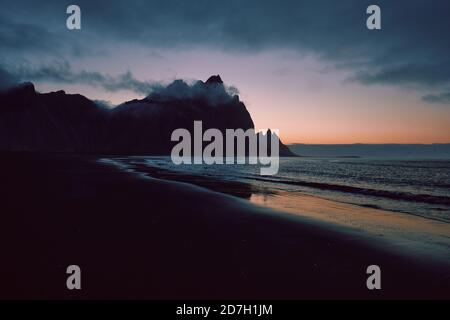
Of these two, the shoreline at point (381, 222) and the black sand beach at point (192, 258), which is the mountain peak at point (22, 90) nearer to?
the black sand beach at point (192, 258)

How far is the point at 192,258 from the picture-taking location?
7355 millimetres

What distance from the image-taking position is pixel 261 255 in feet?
25.7

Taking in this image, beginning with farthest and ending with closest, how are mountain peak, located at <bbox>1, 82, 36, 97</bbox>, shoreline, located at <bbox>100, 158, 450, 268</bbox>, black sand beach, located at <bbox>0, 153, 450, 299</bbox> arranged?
mountain peak, located at <bbox>1, 82, 36, 97</bbox>, shoreline, located at <bbox>100, 158, 450, 268</bbox>, black sand beach, located at <bbox>0, 153, 450, 299</bbox>

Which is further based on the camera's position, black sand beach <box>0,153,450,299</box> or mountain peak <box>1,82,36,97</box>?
mountain peak <box>1,82,36,97</box>

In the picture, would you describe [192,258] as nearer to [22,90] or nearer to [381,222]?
[381,222]

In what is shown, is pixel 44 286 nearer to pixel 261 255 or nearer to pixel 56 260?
pixel 56 260

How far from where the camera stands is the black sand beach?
5.72 metres

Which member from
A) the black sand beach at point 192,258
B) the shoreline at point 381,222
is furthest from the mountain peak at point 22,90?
the shoreline at point 381,222

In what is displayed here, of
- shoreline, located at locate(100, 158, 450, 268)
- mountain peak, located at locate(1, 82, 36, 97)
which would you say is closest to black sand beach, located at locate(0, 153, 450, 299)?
shoreline, located at locate(100, 158, 450, 268)

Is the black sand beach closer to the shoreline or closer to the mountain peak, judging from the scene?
the shoreline

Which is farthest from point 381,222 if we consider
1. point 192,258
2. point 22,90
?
point 22,90

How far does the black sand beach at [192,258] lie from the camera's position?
5723 millimetres
